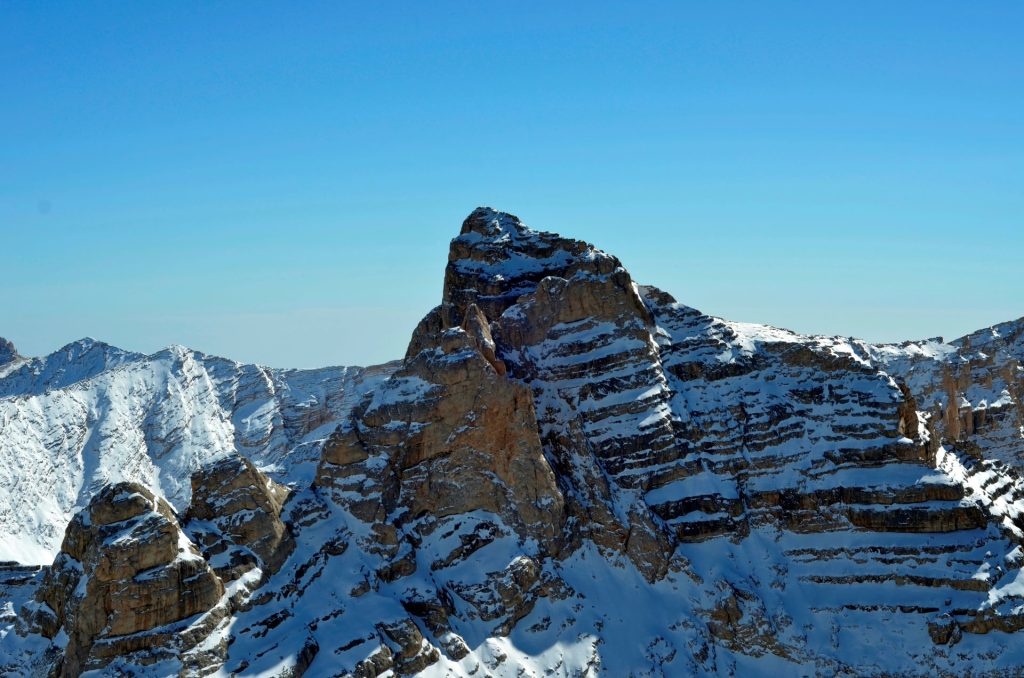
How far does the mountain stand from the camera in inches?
4665

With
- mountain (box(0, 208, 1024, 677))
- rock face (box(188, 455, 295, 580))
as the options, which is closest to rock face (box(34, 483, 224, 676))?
mountain (box(0, 208, 1024, 677))

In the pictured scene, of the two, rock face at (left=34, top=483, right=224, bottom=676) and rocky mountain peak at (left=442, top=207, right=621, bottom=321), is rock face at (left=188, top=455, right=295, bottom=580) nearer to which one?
rock face at (left=34, top=483, right=224, bottom=676)

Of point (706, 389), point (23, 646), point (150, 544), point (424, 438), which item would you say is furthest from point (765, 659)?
point (23, 646)

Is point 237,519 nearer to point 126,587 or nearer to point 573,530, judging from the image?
point 126,587

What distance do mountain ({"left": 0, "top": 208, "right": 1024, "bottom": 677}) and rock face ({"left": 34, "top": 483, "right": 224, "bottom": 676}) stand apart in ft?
0.82

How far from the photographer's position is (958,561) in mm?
141750

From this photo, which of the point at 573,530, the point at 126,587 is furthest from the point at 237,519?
the point at 573,530

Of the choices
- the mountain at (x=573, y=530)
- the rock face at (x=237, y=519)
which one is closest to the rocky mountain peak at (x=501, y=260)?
the mountain at (x=573, y=530)

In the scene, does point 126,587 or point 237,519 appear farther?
point 237,519

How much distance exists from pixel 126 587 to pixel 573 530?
193ft

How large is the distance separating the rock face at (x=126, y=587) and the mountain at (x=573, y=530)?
0.25 m

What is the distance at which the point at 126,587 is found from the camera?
11244 centimetres

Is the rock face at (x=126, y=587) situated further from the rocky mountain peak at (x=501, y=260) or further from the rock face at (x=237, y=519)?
the rocky mountain peak at (x=501, y=260)

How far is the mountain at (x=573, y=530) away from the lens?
11850 centimetres
